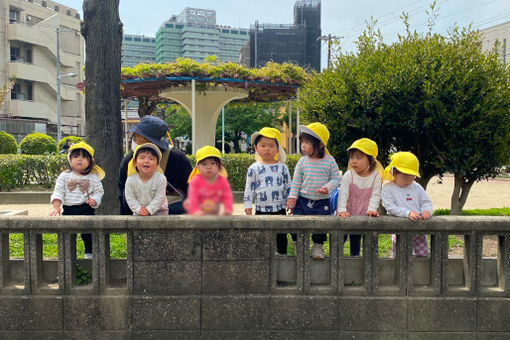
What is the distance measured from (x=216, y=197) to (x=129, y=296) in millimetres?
3379

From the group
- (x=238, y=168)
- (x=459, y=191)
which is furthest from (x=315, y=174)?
(x=238, y=168)

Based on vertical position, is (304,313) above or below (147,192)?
below

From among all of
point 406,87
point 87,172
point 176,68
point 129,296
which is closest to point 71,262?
point 129,296

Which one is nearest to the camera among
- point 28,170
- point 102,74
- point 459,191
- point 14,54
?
point 102,74

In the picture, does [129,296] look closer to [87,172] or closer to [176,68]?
[87,172]

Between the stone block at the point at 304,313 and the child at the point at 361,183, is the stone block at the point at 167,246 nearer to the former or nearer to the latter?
the stone block at the point at 304,313

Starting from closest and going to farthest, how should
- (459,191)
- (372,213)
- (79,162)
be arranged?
1. (372,213)
2. (79,162)
3. (459,191)

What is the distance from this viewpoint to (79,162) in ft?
14.5

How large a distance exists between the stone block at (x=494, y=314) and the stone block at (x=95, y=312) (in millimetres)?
3044

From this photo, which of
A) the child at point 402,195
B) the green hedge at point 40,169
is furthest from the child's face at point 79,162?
the green hedge at point 40,169

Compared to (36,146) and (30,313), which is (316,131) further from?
(36,146)

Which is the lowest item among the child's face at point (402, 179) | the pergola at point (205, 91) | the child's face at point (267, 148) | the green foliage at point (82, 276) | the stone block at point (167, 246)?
the green foliage at point (82, 276)

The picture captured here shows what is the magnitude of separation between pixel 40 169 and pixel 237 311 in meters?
13.3

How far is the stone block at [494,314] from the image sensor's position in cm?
364
